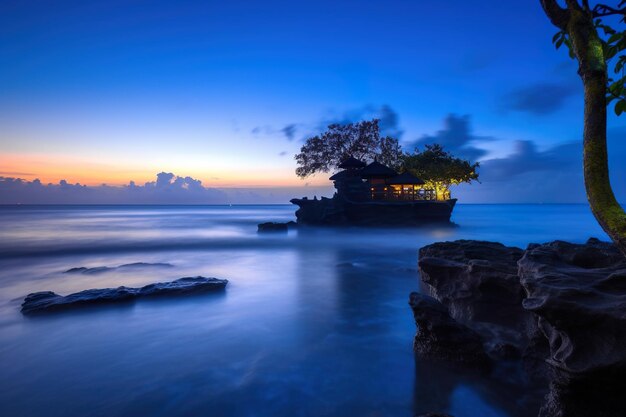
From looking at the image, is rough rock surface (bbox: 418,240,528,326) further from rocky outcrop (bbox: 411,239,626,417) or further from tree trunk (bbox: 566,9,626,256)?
tree trunk (bbox: 566,9,626,256)

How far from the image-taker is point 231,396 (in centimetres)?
462

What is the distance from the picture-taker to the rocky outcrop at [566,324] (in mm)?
3047

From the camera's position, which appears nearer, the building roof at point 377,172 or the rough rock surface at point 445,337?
the rough rock surface at point 445,337

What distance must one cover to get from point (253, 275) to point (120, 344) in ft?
22.7

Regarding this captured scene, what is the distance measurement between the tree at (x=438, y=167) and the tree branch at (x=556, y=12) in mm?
36534

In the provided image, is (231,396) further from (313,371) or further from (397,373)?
(397,373)

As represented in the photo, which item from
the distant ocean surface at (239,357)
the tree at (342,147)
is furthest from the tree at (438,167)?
the distant ocean surface at (239,357)

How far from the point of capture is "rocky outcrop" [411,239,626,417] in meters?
3.05

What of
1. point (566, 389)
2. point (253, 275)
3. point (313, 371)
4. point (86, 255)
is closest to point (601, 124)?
point (566, 389)

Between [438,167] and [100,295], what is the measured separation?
3479 cm

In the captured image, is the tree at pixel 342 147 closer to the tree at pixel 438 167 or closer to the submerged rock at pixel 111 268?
the tree at pixel 438 167

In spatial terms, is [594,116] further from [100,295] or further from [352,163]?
[352,163]

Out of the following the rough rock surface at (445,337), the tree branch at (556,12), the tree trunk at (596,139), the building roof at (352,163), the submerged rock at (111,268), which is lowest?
the submerged rock at (111,268)

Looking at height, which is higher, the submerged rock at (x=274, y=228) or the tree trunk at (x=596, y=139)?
the tree trunk at (x=596, y=139)
